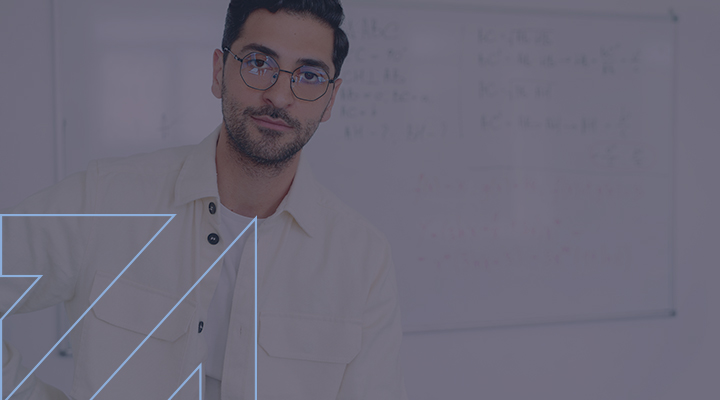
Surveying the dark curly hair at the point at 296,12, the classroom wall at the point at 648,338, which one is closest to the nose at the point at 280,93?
the dark curly hair at the point at 296,12

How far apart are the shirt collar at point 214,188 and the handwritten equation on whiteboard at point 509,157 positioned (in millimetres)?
566

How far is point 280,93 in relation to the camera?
1.06 metres

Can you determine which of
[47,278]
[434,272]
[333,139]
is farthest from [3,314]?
[434,272]

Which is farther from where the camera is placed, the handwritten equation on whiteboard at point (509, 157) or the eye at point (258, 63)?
the handwritten equation on whiteboard at point (509, 157)

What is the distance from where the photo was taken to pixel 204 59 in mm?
1706

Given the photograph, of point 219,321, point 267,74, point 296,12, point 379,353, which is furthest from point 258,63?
point 379,353

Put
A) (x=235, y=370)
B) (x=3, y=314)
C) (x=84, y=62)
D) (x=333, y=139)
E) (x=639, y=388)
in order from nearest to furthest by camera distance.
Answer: (x=3, y=314) < (x=235, y=370) < (x=84, y=62) < (x=333, y=139) < (x=639, y=388)

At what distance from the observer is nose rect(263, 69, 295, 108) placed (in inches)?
41.6

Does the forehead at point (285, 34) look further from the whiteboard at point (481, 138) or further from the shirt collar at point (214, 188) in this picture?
the whiteboard at point (481, 138)

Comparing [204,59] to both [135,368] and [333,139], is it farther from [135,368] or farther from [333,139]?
[135,368]

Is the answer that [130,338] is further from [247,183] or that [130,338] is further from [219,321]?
[247,183]

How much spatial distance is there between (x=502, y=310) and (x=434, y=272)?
316mm

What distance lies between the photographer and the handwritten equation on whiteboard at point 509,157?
5.98ft

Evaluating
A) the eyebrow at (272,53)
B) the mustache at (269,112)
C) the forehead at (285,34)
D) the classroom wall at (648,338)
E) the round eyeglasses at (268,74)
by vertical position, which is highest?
the forehead at (285,34)
